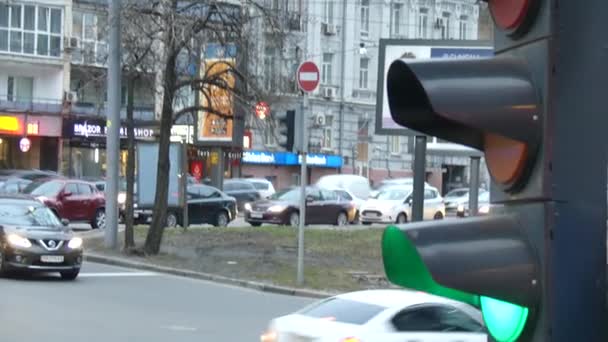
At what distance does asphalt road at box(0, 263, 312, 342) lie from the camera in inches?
656

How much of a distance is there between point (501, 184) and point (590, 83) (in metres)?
0.37

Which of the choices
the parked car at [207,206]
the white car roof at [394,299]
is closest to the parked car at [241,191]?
the parked car at [207,206]

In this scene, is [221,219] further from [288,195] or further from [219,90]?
[219,90]

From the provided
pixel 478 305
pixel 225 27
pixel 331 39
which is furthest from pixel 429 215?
pixel 478 305

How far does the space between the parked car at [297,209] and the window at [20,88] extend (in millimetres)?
19895

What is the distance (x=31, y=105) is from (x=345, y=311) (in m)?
48.4

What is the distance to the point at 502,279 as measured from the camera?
3.13m

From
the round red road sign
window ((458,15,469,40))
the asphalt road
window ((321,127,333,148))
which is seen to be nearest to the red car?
the asphalt road

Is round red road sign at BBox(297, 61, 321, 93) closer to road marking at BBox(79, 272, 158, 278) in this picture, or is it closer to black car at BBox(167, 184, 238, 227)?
road marking at BBox(79, 272, 158, 278)

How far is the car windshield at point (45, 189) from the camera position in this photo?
37.4 m

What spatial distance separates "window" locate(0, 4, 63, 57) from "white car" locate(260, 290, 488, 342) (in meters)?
46.8

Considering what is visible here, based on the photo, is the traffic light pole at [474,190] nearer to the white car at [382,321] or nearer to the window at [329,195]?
the white car at [382,321]

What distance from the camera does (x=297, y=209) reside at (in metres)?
42.6

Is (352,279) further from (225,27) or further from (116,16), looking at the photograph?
(116,16)
